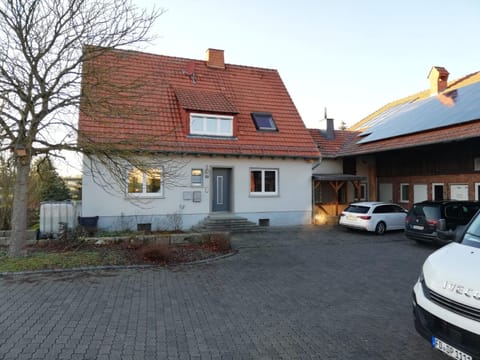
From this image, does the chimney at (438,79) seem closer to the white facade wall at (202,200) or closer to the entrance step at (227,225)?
the white facade wall at (202,200)

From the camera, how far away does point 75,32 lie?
877cm

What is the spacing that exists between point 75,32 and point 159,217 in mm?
8418

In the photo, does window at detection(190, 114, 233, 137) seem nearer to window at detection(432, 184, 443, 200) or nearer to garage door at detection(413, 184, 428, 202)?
garage door at detection(413, 184, 428, 202)

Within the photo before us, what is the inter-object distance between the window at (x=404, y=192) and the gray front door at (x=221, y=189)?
10.1 meters

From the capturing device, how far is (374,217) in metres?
15.3

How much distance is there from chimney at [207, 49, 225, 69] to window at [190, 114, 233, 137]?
4814 millimetres

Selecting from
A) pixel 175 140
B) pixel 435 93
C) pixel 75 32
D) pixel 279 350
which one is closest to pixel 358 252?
pixel 279 350

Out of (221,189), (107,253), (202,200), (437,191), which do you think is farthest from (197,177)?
(437,191)

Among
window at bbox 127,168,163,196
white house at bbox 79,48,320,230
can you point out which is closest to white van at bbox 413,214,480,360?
white house at bbox 79,48,320,230

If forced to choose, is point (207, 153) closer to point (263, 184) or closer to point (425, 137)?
point (263, 184)

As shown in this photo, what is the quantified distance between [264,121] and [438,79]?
1224cm

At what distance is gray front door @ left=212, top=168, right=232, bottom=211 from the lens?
16672 mm

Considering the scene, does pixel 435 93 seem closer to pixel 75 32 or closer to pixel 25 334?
pixel 75 32

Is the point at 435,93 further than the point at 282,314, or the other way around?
the point at 435,93
